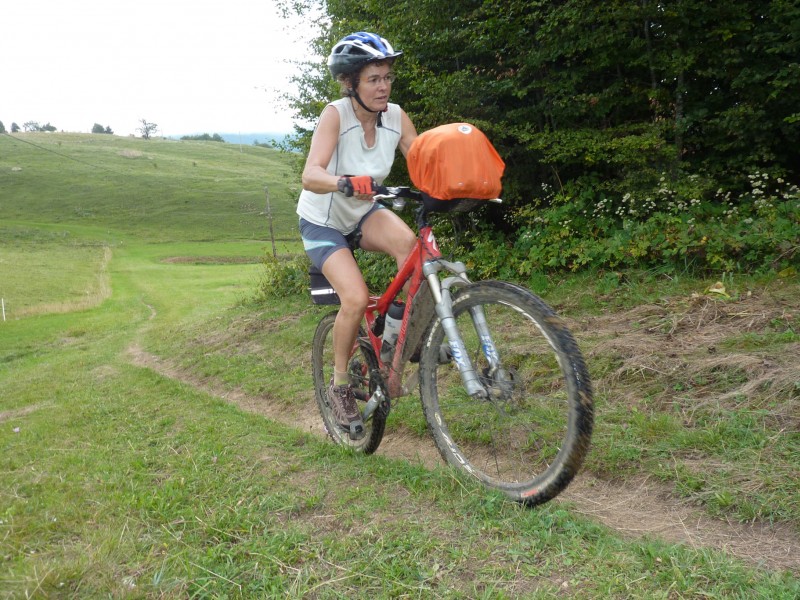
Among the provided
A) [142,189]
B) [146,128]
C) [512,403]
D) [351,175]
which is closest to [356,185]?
[351,175]

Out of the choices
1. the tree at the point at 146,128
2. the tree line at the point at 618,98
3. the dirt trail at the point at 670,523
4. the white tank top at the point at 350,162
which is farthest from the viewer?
the tree at the point at 146,128

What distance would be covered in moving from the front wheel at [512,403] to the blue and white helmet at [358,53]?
1.56 meters

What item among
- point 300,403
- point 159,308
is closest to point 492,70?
point 300,403

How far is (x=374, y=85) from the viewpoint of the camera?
3.87 metres

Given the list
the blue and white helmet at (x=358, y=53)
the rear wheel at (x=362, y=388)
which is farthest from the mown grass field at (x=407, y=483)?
the blue and white helmet at (x=358, y=53)

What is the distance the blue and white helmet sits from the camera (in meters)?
3.74

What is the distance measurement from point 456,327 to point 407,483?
1016mm

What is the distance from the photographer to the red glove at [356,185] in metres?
3.40

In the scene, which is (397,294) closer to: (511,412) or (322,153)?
(322,153)

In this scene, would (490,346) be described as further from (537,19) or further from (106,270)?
(106,270)

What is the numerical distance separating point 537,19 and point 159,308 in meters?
21.9

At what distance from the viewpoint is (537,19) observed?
342 inches

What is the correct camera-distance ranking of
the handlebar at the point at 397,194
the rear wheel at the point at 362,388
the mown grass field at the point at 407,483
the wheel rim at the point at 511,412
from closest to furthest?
the mown grass field at the point at 407,483 < the wheel rim at the point at 511,412 < the handlebar at the point at 397,194 < the rear wheel at the point at 362,388

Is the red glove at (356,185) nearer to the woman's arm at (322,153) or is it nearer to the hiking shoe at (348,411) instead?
the woman's arm at (322,153)
